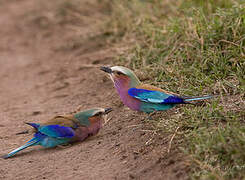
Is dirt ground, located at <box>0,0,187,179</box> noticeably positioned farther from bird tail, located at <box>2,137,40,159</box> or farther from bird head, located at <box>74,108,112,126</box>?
Answer: bird head, located at <box>74,108,112,126</box>

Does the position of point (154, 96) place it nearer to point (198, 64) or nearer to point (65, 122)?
point (65, 122)

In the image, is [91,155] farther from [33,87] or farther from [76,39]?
[76,39]

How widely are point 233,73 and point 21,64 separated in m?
4.24

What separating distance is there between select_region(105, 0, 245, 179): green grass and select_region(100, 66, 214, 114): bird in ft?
0.41

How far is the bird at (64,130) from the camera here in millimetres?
4250

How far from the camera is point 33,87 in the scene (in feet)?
21.6

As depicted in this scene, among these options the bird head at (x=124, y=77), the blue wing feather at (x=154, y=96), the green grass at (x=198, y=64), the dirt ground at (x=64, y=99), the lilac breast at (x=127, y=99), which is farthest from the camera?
the bird head at (x=124, y=77)

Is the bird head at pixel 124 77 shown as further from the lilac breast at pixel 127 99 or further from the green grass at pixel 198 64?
the green grass at pixel 198 64

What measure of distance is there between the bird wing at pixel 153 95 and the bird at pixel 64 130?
467 millimetres

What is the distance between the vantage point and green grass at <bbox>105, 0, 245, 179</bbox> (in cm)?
332

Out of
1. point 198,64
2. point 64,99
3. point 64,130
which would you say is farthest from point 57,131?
point 198,64

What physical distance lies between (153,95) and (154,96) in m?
0.02

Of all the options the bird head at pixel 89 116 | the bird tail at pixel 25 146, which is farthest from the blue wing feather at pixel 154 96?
the bird tail at pixel 25 146

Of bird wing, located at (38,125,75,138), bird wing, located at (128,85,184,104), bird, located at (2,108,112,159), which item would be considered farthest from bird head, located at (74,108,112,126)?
bird wing, located at (128,85,184,104)
